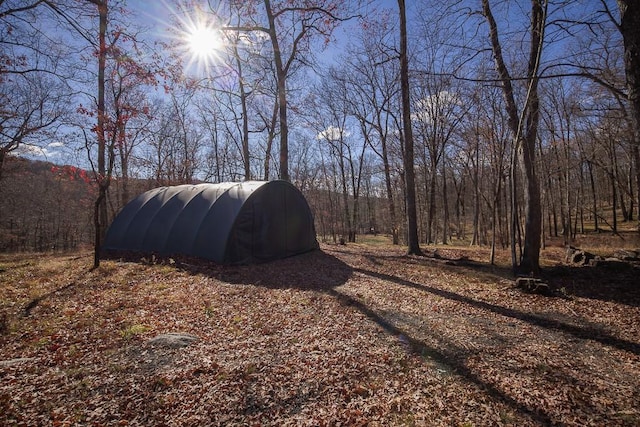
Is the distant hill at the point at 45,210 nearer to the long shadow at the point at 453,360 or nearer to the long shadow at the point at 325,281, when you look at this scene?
the long shadow at the point at 325,281

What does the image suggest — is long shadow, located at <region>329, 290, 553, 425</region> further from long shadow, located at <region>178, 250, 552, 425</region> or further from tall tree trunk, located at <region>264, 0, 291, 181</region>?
tall tree trunk, located at <region>264, 0, 291, 181</region>

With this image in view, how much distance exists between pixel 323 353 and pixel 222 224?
7.27 metres

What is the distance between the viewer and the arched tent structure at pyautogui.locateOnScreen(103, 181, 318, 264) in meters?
10.4

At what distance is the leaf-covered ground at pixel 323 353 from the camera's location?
3.12 metres

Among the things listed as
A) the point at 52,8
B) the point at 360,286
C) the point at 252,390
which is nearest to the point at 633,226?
the point at 360,286

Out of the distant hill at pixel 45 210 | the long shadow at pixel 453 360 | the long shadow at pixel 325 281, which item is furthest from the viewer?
the distant hill at pixel 45 210

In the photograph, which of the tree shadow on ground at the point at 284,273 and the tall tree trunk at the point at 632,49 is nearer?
the tall tree trunk at the point at 632,49

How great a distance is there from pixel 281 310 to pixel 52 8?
8.95m

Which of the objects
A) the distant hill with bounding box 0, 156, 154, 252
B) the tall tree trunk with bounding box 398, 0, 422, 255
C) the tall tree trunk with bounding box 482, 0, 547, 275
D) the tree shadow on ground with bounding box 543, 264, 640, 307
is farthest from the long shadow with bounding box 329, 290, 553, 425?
the distant hill with bounding box 0, 156, 154, 252

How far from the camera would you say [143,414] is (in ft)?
10.1

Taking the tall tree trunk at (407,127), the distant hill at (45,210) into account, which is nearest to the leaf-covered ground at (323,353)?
the tall tree trunk at (407,127)

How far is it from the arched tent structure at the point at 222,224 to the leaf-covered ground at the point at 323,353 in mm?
2497

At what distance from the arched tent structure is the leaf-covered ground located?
2.50 metres

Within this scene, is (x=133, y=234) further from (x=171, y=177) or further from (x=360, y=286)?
(x=171, y=177)
